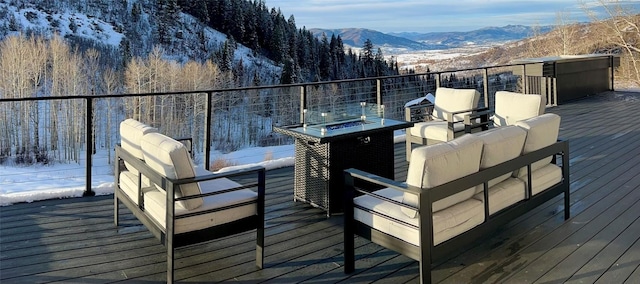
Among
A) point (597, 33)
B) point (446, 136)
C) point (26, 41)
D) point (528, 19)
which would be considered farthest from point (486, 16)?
point (26, 41)

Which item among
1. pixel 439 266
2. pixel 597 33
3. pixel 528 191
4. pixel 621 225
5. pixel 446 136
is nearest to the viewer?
pixel 439 266

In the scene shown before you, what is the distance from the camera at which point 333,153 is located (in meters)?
3.42

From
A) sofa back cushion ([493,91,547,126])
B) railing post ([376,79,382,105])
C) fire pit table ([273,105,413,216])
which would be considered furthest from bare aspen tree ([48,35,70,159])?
sofa back cushion ([493,91,547,126])

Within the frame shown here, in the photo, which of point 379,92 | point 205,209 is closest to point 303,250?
point 205,209

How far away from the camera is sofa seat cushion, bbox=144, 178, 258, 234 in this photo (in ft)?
7.81

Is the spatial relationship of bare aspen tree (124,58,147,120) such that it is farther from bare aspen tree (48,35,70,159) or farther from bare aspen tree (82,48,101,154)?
bare aspen tree (48,35,70,159)

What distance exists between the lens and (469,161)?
233cm

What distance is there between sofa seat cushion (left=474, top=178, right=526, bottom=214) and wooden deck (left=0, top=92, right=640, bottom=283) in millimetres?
288

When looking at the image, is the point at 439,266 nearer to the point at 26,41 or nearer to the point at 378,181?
the point at 378,181

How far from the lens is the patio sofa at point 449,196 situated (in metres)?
2.17

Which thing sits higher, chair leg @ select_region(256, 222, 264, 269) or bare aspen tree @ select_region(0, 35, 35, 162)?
bare aspen tree @ select_region(0, 35, 35, 162)

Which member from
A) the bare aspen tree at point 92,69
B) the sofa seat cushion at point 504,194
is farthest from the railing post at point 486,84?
the bare aspen tree at point 92,69

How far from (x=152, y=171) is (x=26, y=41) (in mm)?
51357

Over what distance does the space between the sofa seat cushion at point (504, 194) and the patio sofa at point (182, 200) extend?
1.18m
